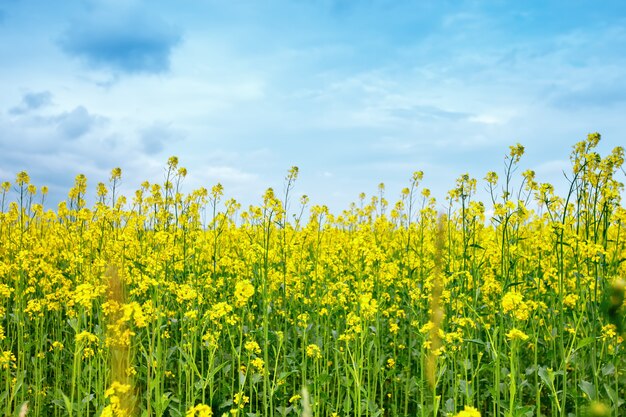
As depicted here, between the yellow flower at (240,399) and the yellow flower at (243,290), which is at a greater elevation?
the yellow flower at (243,290)

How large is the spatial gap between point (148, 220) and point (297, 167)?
2855 mm

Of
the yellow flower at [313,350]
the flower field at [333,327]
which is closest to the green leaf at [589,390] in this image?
the flower field at [333,327]

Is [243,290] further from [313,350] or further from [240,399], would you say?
[313,350]

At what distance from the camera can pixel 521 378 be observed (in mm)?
4957

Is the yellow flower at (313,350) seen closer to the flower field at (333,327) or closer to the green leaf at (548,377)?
the flower field at (333,327)

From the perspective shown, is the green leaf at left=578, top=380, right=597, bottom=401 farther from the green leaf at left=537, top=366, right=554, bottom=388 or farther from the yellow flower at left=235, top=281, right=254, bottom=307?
the yellow flower at left=235, top=281, right=254, bottom=307

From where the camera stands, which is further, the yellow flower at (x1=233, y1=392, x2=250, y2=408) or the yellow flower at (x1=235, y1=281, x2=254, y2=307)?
the yellow flower at (x1=235, y1=281, x2=254, y2=307)

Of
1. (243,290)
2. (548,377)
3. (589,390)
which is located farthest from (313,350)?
(589,390)

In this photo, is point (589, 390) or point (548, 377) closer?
point (548, 377)

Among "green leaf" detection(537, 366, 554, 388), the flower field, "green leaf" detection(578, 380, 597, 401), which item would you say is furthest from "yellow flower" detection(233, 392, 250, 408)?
"green leaf" detection(578, 380, 597, 401)

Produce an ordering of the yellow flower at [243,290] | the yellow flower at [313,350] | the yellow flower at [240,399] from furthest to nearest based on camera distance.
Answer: the yellow flower at [313,350] → the yellow flower at [243,290] → the yellow flower at [240,399]

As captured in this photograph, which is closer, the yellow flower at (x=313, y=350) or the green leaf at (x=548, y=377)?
the green leaf at (x=548, y=377)

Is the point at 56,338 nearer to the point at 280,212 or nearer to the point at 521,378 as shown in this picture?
the point at 280,212

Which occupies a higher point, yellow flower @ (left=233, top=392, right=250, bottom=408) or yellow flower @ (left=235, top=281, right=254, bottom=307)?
yellow flower @ (left=235, top=281, right=254, bottom=307)
